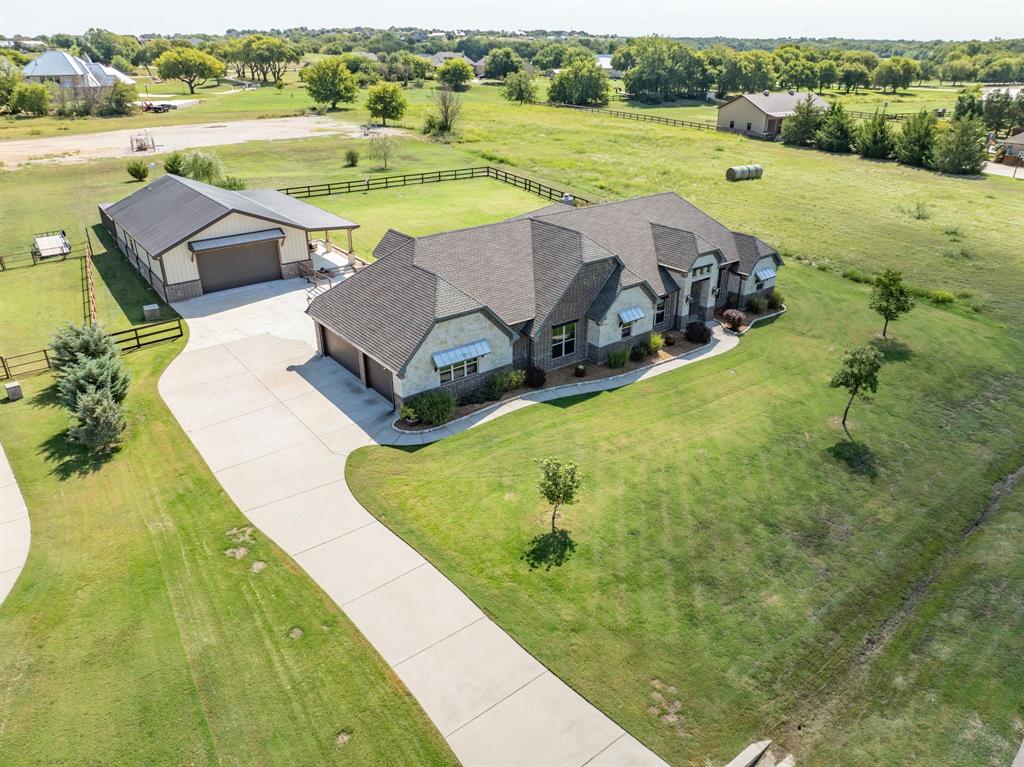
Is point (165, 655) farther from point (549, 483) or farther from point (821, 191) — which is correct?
point (821, 191)

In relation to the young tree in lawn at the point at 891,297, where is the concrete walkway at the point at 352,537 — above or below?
below

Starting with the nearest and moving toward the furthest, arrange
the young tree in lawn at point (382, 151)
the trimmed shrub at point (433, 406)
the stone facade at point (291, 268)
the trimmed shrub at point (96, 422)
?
the trimmed shrub at point (96, 422) < the trimmed shrub at point (433, 406) < the stone facade at point (291, 268) < the young tree in lawn at point (382, 151)

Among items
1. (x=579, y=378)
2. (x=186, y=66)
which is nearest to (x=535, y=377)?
(x=579, y=378)

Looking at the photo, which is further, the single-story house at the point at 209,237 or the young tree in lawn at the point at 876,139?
the young tree in lawn at the point at 876,139

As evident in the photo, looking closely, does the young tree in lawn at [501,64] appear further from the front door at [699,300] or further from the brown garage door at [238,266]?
the front door at [699,300]

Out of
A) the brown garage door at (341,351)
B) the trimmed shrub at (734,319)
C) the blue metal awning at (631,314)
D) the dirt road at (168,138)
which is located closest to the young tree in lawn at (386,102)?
the dirt road at (168,138)

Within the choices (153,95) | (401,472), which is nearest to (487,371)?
(401,472)

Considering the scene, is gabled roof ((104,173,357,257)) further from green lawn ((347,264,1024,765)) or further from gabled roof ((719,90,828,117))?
gabled roof ((719,90,828,117))

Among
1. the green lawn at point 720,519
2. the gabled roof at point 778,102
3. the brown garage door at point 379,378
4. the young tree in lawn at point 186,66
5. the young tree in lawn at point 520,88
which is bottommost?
the green lawn at point 720,519
